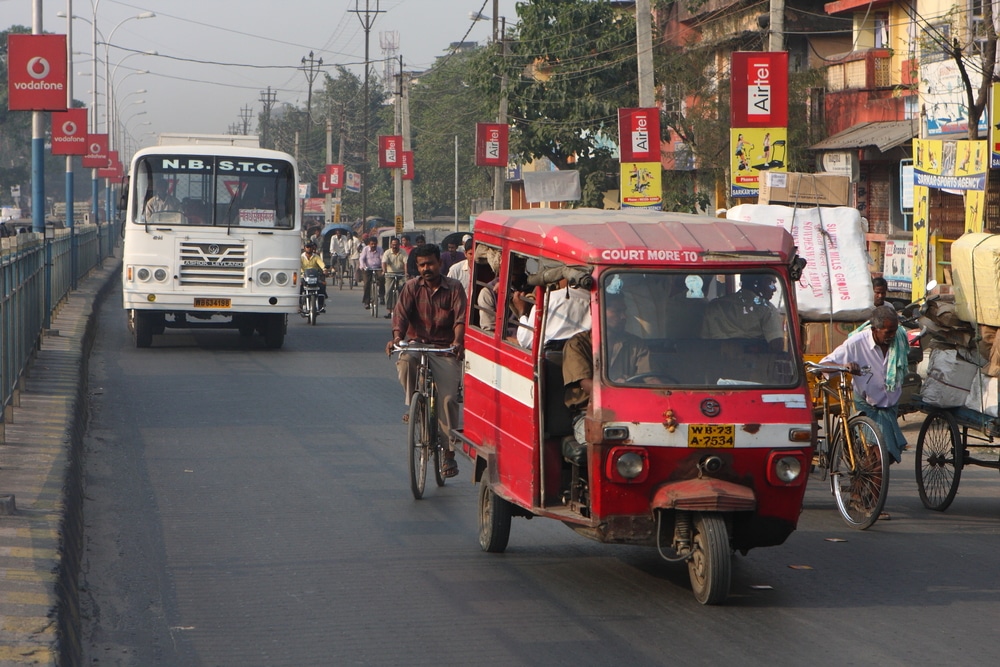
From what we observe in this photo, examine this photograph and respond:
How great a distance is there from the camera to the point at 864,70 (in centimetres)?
2667

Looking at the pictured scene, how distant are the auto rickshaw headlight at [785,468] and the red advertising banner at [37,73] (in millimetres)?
13537

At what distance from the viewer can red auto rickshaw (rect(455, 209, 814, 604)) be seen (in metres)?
6.23

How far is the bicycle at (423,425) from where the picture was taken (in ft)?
30.2

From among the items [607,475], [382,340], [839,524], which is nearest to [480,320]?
[607,475]

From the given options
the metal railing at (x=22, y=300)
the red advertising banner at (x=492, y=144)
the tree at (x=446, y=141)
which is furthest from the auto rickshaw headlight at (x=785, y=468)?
the tree at (x=446, y=141)

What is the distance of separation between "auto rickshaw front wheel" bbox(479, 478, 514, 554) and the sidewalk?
2.27 metres

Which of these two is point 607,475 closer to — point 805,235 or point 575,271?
point 575,271

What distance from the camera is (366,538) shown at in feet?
25.9

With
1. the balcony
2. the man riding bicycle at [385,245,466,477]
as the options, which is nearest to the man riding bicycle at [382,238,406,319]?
the balcony

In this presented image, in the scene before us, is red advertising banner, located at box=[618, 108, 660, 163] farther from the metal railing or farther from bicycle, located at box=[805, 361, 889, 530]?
bicycle, located at box=[805, 361, 889, 530]

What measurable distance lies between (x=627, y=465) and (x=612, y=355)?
56 cm

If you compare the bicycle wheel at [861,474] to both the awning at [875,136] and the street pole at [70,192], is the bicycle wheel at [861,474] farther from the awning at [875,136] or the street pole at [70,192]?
the street pole at [70,192]

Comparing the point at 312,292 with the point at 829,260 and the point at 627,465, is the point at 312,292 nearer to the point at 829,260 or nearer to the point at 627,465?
the point at 829,260

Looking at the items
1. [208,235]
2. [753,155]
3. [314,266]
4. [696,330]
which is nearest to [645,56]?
[753,155]
